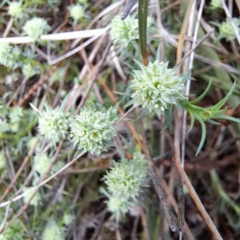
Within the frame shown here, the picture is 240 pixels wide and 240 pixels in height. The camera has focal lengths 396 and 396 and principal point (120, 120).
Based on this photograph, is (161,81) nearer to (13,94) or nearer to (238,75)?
(238,75)

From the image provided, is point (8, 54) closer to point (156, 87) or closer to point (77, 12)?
point (77, 12)

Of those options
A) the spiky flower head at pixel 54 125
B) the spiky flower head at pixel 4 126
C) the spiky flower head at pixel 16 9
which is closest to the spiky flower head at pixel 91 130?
the spiky flower head at pixel 54 125

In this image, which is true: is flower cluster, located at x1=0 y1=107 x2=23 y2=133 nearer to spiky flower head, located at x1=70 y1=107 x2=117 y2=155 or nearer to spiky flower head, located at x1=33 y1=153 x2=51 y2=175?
spiky flower head, located at x1=33 y1=153 x2=51 y2=175

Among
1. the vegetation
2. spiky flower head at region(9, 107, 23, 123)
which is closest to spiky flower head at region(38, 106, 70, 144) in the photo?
the vegetation

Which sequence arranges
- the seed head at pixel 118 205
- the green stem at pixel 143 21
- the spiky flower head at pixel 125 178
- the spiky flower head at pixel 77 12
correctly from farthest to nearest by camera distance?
the spiky flower head at pixel 77 12
the seed head at pixel 118 205
the spiky flower head at pixel 125 178
the green stem at pixel 143 21

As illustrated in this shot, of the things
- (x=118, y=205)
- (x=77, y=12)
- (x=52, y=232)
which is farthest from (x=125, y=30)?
(x=52, y=232)

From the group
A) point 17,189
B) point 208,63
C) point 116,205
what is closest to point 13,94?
point 17,189

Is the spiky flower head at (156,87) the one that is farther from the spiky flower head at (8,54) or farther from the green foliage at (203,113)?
the spiky flower head at (8,54)
